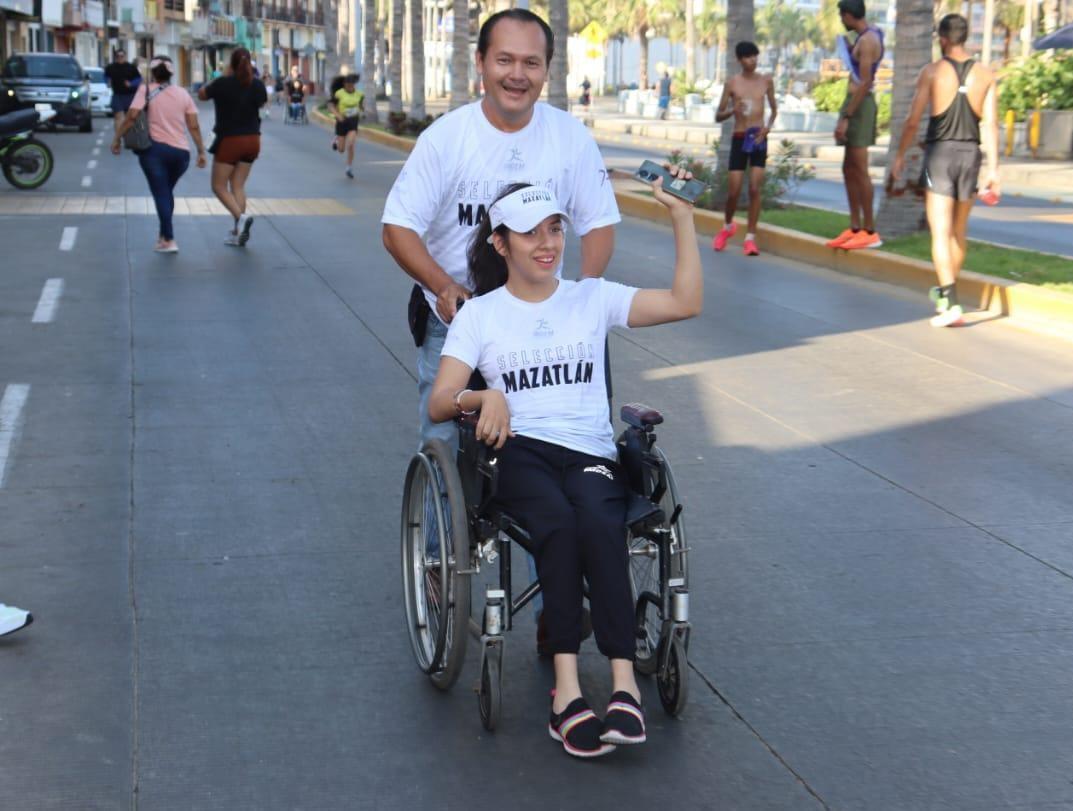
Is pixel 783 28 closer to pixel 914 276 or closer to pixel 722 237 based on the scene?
pixel 722 237

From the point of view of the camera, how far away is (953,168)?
35.6 ft

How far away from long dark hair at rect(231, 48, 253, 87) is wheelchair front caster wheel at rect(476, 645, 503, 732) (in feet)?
39.4

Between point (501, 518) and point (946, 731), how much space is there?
4.35ft

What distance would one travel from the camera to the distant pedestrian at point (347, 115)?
27031 mm

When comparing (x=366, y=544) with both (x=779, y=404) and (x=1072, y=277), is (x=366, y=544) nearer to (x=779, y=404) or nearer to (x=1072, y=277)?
(x=779, y=404)

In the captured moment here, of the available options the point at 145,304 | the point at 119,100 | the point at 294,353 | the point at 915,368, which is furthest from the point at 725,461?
the point at 119,100

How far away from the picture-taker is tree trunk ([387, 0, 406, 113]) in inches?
1788

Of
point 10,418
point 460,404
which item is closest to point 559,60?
point 10,418

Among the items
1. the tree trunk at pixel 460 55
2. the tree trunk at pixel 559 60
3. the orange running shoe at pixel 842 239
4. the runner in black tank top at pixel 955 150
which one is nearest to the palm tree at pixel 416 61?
the tree trunk at pixel 460 55

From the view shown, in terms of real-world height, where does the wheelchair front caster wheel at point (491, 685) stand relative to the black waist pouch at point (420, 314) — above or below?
below

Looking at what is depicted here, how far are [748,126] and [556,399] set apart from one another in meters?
11.3

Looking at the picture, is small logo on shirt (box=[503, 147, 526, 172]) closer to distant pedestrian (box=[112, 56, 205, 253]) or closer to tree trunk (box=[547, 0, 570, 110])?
distant pedestrian (box=[112, 56, 205, 253])

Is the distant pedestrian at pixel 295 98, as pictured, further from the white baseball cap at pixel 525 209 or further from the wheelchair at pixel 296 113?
the white baseball cap at pixel 525 209

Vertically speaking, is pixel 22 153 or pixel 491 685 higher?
pixel 22 153
